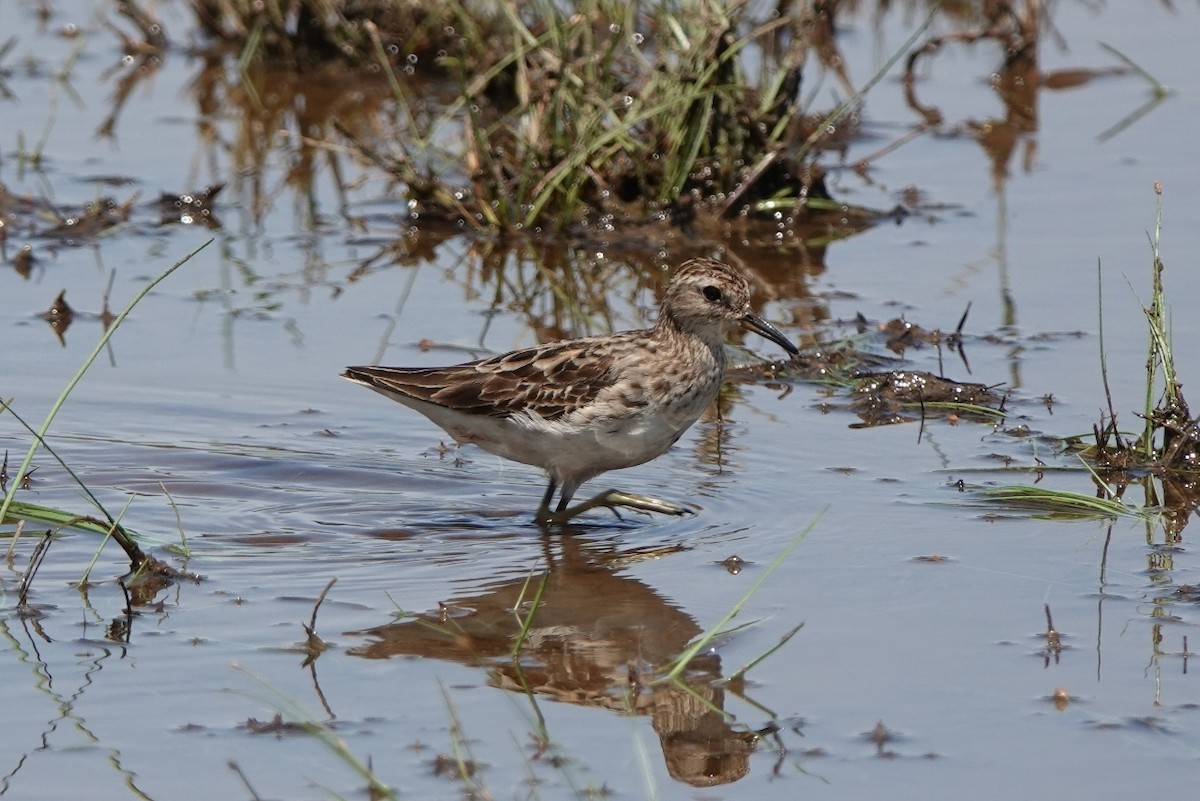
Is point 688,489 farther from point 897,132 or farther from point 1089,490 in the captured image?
point 897,132

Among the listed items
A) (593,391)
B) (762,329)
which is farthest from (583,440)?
(762,329)

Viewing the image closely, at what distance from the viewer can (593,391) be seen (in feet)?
24.2

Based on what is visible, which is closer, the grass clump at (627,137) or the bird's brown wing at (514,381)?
the bird's brown wing at (514,381)

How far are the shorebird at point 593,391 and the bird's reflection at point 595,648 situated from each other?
571mm

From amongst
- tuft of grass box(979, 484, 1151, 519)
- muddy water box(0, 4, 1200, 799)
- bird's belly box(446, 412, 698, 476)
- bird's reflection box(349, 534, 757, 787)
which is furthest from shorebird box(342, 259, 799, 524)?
tuft of grass box(979, 484, 1151, 519)

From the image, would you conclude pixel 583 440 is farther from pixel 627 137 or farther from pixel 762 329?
pixel 627 137

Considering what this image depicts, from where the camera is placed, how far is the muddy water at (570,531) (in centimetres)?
512

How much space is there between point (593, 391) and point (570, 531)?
0.57 metres

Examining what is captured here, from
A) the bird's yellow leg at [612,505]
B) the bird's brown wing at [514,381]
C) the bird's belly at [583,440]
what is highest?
the bird's brown wing at [514,381]

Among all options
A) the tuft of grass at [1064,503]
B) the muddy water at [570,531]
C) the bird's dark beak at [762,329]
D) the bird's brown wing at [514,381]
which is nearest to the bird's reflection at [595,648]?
the muddy water at [570,531]

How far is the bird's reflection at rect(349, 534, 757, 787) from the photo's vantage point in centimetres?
523

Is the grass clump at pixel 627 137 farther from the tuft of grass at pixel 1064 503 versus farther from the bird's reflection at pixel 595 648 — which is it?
the bird's reflection at pixel 595 648

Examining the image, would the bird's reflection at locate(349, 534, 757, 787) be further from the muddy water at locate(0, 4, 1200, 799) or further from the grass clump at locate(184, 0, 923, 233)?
the grass clump at locate(184, 0, 923, 233)

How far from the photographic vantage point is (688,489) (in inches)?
307
